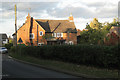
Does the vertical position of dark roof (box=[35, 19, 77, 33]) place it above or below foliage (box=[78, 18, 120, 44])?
above

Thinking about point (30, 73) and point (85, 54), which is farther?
point (85, 54)

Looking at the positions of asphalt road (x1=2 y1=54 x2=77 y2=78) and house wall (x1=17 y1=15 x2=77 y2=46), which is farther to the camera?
house wall (x1=17 y1=15 x2=77 y2=46)

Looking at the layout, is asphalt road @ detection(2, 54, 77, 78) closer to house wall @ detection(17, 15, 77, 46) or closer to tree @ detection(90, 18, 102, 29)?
house wall @ detection(17, 15, 77, 46)

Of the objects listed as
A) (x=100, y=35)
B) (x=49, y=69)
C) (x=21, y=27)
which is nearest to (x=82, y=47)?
(x=49, y=69)

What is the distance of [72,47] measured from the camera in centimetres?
1437

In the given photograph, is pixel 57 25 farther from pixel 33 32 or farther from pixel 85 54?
pixel 85 54

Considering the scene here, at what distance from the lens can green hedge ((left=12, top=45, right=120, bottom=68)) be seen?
1062 centimetres

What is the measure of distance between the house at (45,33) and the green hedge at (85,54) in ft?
84.0

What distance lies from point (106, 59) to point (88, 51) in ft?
6.03

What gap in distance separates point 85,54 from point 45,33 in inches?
1306

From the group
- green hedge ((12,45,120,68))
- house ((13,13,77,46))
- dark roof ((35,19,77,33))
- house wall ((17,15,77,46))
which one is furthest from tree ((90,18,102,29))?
green hedge ((12,45,120,68))

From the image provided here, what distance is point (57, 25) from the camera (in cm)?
4872

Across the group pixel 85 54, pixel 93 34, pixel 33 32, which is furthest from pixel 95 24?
pixel 85 54

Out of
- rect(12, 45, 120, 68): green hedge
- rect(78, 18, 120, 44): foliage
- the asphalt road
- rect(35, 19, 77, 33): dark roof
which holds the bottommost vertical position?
the asphalt road
